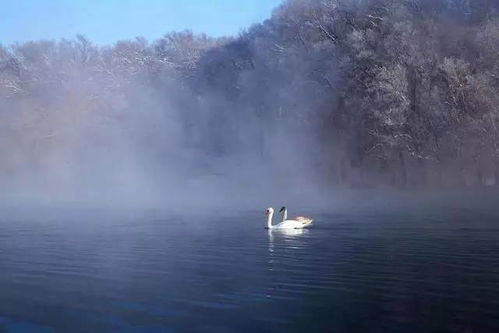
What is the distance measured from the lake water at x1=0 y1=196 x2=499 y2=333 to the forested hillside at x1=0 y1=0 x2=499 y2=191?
1750cm

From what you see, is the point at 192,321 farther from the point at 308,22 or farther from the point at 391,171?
the point at 308,22

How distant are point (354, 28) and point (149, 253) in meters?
29.2

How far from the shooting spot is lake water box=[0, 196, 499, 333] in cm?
802

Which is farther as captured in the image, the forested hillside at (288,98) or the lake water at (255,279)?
the forested hillside at (288,98)

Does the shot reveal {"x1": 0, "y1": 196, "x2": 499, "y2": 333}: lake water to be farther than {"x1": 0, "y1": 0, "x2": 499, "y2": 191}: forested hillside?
No

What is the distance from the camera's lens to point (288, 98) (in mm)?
46125

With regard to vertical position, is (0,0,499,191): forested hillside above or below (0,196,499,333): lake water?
above

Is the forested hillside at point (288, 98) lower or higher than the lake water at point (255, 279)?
higher

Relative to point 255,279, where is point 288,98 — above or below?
above

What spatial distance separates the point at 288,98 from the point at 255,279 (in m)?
36.0

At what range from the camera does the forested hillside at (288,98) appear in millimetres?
35812

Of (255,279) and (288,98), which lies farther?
(288,98)

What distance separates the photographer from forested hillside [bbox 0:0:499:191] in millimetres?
35812

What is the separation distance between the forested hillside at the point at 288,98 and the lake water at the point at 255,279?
57.4 ft
